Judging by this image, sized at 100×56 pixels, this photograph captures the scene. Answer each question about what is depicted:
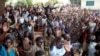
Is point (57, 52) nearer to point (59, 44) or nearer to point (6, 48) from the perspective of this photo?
point (59, 44)

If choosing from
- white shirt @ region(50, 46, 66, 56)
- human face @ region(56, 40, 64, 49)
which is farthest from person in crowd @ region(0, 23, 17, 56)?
human face @ region(56, 40, 64, 49)

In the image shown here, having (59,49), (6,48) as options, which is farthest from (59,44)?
(6,48)

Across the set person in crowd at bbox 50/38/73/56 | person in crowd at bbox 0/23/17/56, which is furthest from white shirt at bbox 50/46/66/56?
person in crowd at bbox 0/23/17/56

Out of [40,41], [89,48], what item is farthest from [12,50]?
[89,48]

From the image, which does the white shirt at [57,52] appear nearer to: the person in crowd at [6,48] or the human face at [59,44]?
the human face at [59,44]

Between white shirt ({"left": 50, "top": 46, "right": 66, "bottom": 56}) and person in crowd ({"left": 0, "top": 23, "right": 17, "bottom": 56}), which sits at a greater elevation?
person in crowd ({"left": 0, "top": 23, "right": 17, "bottom": 56})

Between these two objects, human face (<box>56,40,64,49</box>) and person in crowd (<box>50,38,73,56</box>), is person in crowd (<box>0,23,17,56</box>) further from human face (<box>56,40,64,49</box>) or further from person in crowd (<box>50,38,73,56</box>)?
human face (<box>56,40,64,49</box>)

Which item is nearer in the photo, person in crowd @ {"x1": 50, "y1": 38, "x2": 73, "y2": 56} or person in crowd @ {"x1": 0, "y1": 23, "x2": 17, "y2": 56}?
person in crowd @ {"x1": 0, "y1": 23, "x2": 17, "y2": 56}

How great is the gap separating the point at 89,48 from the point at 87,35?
1346mm

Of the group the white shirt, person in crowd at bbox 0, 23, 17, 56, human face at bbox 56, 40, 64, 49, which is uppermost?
person in crowd at bbox 0, 23, 17, 56

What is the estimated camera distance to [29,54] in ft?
34.3

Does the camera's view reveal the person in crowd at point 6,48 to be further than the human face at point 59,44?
No

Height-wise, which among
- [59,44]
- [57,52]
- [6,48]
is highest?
[6,48]

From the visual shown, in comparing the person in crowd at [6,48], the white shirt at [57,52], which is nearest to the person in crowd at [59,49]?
the white shirt at [57,52]
